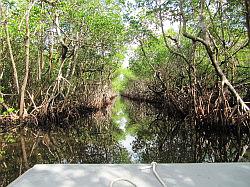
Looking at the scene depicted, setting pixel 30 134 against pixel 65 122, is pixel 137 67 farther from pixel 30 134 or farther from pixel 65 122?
pixel 30 134

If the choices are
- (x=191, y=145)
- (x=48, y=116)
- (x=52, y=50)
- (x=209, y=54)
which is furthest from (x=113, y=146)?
(x=52, y=50)

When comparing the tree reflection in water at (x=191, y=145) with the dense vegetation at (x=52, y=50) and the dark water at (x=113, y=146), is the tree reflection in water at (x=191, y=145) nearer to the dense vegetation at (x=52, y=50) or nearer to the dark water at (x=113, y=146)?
the dark water at (x=113, y=146)

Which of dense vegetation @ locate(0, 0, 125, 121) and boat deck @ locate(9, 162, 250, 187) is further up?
dense vegetation @ locate(0, 0, 125, 121)

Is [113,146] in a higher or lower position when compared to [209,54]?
lower

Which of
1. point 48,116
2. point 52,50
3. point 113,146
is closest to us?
point 113,146

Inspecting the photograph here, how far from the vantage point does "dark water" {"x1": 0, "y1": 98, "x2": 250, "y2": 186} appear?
235 inches

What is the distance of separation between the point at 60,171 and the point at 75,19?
12226 mm

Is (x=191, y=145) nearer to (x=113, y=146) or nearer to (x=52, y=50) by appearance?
(x=113, y=146)

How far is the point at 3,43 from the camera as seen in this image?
40.5ft

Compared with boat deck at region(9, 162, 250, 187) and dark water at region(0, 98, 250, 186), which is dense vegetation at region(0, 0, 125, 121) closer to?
dark water at region(0, 98, 250, 186)

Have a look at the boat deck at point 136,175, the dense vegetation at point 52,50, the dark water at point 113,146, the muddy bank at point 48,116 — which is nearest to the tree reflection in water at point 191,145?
the dark water at point 113,146

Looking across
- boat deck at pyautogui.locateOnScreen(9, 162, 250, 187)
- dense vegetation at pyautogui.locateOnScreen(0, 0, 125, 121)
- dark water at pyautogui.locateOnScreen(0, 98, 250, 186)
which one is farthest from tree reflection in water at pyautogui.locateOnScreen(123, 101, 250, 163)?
boat deck at pyautogui.locateOnScreen(9, 162, 250, 187)

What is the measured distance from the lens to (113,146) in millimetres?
7773

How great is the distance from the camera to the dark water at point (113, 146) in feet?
19.6
